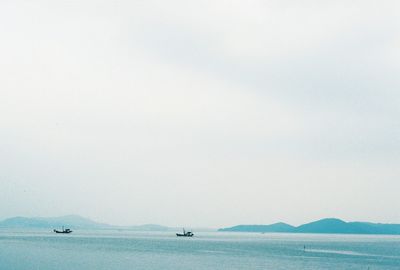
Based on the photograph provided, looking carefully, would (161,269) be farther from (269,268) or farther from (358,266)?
(358,266)

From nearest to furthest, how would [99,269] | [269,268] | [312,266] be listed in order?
[99,269], [269,268], [312,266]

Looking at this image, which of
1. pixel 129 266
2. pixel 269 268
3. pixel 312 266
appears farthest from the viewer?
pixel 312 266

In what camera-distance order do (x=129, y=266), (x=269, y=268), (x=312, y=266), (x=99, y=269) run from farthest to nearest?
(x=312, y=266) → (x=269, y=268) → (x=129, y=266) → (x=99, y=269)

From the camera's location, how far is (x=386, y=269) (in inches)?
3681

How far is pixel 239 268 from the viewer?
276 ft

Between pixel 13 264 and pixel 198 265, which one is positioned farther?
pixel 198 265

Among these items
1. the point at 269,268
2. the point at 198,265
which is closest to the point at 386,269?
the point at 269,268

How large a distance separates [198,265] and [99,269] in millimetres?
20757

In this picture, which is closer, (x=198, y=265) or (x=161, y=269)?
(x=161, y=269)

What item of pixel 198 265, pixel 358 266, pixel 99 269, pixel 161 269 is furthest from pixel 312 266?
pixel 99 269

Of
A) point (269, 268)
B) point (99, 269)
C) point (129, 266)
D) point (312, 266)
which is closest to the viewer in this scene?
point (99, 269)

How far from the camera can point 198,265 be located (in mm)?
86938

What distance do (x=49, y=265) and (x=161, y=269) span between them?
2000cm

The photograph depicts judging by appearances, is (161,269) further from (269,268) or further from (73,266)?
(269,268)
